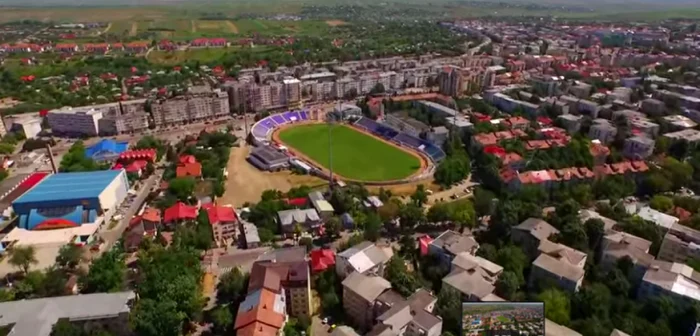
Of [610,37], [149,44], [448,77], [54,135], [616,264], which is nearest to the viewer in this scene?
[616,264]

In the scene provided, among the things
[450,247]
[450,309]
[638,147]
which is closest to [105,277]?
[450,309]

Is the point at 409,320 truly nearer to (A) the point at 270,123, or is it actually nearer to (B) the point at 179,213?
(B) the point at 179,213

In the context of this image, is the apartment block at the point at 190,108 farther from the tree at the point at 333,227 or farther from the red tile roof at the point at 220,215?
the tree at the point at 333,227

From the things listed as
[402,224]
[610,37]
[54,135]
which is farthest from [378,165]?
[610,37]

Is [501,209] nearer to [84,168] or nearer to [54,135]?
[84,168]

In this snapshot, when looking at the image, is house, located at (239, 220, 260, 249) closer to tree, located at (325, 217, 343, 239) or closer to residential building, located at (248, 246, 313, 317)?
tree, located at (325, 217, 343, 239)

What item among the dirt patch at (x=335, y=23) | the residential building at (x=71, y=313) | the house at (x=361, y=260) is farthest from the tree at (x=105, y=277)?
the dirt patch at (x=335, y=23)

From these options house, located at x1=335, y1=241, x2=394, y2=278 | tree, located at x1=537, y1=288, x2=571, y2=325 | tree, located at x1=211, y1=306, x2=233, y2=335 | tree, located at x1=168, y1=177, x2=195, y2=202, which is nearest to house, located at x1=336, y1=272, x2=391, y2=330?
house, located at x1=335, y1=241, x2=394, y2=278

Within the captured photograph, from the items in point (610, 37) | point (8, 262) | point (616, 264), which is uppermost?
point (610, 37)
